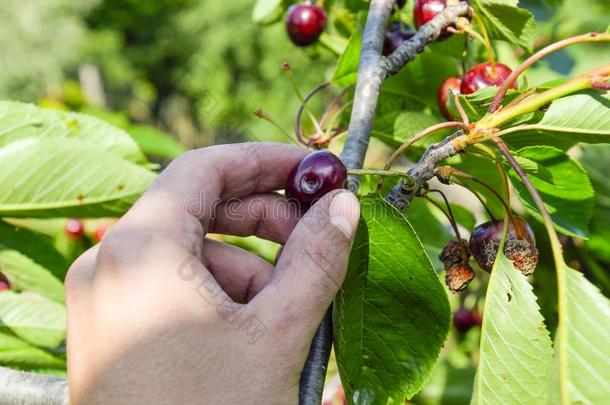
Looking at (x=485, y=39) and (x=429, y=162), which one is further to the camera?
(x=485, y=39)

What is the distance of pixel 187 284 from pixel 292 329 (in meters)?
0.14

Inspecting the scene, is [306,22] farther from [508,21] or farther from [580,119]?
[580,119]

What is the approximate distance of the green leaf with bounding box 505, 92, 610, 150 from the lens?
2.80 ft

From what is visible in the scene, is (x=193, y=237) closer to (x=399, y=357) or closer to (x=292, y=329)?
(x=292, y=329)

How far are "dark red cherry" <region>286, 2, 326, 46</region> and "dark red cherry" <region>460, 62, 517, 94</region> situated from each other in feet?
1.80

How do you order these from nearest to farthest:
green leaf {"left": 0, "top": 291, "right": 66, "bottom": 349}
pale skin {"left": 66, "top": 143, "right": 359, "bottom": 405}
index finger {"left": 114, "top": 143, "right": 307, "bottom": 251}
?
pale skin {"left": 66, "top": 143, "right": 359, "bottom": 405} < index finger {"left": 114, "top": 143, "right": 307, "bottom": 251} < green leaf {"left": 0, "top": 291, "right": 66, "bottom": 349}

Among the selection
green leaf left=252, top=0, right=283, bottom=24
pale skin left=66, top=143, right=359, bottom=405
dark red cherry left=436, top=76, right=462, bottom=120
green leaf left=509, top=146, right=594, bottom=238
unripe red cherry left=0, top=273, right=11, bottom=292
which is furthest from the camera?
green leaf left=252, top=0, right=283, bottom=24

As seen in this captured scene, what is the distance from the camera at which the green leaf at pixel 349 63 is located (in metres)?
1.23

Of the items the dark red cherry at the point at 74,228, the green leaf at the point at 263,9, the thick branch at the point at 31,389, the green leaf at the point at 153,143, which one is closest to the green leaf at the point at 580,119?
the thick branch at the point at 31,389

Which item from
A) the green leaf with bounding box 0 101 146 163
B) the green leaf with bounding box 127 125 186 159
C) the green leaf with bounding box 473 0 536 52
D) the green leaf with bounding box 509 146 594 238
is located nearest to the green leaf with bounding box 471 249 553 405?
the green leaf with bounding box 509 146 594 238

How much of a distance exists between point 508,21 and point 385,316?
2.00ft

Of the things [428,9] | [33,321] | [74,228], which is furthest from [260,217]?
[74,228]

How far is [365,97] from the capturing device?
101cm

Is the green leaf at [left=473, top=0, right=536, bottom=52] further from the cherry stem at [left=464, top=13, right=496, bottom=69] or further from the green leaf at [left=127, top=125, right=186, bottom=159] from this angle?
the green leaf at [left=127, top=125, right=186, bottom=159]
